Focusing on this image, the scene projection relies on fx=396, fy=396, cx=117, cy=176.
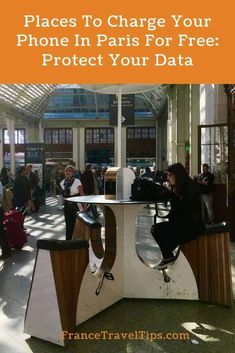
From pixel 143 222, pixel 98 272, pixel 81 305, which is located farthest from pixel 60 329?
pixel 143 222

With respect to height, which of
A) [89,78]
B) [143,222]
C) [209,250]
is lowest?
[143,222]

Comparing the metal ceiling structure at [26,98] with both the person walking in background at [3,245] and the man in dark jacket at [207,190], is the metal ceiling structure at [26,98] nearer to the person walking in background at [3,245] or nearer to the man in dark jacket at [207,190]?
the man in dark jacket at [207,190]

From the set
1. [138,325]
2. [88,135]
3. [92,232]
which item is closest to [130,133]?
[88,135]

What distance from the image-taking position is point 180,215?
407 centimetres

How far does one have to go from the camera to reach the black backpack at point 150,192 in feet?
13.3

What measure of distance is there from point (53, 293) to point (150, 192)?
1.46 metres

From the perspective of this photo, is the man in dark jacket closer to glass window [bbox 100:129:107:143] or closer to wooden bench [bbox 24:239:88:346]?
wooden bench [bbox 24:239:88:346]

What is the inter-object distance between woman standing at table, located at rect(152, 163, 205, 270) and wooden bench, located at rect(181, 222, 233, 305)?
12 centimetres

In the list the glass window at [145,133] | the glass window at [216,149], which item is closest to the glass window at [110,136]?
the glass window at [145,133]

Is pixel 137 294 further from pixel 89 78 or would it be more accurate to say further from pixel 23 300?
pixel 89 78

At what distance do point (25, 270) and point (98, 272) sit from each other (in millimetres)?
1719

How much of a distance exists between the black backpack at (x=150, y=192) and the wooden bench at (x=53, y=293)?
3.37 ft

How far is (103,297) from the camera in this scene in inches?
153

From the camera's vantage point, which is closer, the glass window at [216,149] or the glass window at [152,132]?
the glass window at [216,149]
